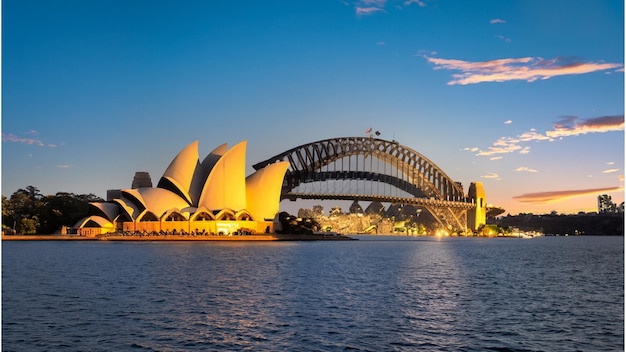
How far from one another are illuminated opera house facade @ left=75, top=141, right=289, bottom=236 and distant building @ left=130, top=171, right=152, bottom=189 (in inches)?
243

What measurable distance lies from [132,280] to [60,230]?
80.5 metres

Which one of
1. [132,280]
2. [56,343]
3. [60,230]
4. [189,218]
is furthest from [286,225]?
[56,343]

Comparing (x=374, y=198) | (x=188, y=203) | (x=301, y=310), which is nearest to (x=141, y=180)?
(x=188, y=203)

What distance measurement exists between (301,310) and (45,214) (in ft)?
303

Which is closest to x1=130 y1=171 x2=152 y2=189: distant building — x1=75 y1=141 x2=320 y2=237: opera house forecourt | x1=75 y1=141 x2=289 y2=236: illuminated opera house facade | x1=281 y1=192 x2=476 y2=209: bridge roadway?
x1=75 y1=141 x2=289 y2=236: illuminated opera house facade

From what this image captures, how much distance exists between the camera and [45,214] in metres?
107

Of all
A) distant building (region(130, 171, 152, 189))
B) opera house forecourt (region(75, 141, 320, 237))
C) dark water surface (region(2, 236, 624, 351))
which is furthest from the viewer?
distant building (region(130, 171, 152, 189))

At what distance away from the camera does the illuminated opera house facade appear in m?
101

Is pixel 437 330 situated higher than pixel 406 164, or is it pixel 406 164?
pixel 406 164

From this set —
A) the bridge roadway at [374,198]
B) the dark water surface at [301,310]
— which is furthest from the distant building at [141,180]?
the dark water surface at [301,310]

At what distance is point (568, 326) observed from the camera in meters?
22.5

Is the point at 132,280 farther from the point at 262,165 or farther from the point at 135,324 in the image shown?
the point at 262,165

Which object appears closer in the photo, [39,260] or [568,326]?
[568,326]

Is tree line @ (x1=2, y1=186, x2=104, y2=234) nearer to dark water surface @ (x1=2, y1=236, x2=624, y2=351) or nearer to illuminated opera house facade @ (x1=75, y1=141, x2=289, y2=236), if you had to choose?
illuminated opera house facade @ (x1=75, y1=141, x2=289, y2=236)
